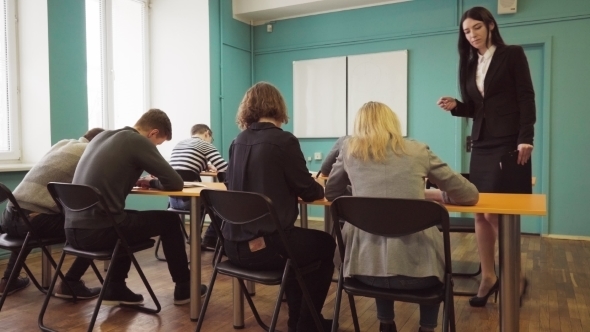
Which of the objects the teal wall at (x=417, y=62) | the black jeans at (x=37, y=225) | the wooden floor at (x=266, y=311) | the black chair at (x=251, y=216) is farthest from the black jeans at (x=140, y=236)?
the teal wall at (x=417, y=62)

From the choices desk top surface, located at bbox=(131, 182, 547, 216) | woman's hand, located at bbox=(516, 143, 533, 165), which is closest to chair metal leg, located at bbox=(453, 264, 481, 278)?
woman's hand, located at bbox=(516, 143, 533, 165)

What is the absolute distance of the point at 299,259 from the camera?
6.17 feet

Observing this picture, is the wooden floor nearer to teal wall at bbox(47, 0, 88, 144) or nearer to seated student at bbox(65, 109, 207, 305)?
seated student at bbox(65, 109, 207, 305)

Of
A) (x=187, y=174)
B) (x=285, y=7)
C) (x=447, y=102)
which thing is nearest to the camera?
(x=447, y=102)

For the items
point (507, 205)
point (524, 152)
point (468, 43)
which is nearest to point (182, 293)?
point (507, 205)

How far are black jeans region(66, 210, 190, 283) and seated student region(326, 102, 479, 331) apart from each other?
122 centimetres

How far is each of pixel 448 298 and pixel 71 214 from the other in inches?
70.7

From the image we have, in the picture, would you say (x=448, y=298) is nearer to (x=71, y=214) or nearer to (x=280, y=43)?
(x=71, y=214)

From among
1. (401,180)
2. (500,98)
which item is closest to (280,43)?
(500,98)

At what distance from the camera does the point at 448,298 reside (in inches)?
60.9

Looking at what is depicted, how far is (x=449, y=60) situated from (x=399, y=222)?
4.06 meters

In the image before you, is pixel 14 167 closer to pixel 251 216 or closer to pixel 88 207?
pixel 88 207

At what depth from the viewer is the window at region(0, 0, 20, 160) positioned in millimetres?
4049

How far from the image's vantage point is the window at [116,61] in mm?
4930
